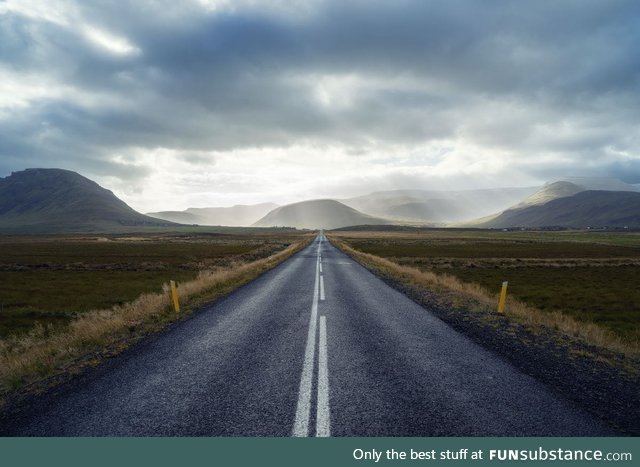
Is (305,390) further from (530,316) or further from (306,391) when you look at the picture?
(530,316)

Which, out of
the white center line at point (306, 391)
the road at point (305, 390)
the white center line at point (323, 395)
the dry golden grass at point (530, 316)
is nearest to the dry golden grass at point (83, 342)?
the road at point (305, 390)

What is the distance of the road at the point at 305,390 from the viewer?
457 cm

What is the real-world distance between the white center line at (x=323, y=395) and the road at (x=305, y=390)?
0.02 metres

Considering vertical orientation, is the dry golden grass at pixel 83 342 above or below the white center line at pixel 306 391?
below

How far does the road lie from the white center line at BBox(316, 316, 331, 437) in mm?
23

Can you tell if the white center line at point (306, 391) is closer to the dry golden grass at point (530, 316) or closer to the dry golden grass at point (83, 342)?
the dry golden grass at point (83, 342)

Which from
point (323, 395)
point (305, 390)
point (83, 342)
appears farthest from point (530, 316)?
point (83, 342)

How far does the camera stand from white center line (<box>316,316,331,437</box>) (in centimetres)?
444

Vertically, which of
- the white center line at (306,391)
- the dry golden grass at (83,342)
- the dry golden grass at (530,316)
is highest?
the white center line at (306,391)

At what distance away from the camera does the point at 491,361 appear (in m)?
7.10

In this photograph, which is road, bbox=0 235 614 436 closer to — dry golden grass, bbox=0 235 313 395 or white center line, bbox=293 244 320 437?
white center line, bbox=293 244 320 437

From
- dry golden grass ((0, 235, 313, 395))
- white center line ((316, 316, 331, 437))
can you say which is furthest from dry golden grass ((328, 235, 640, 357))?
dry golden grass ((0, 235, 313, 395))

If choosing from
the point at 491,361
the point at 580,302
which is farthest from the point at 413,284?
the point at 491,361

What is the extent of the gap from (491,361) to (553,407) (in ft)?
6.44
